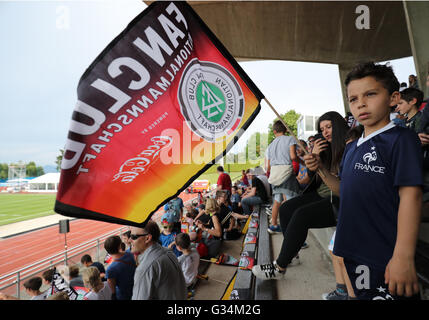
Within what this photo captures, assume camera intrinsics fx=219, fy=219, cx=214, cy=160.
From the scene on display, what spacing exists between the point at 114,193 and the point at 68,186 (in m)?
0.25

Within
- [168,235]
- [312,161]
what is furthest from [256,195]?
[312,161]

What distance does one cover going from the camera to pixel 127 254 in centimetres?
351

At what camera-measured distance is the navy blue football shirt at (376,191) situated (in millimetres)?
908

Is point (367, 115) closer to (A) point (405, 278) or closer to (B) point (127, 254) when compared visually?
(A) point (405, 278)

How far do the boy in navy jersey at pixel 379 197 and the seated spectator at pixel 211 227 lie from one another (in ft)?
14.1

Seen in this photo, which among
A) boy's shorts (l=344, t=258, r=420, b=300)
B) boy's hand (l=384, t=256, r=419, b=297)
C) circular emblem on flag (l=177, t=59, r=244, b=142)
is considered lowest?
boy's shorts (l=344, t=258, r=420, b=300)

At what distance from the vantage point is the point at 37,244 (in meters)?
23.6

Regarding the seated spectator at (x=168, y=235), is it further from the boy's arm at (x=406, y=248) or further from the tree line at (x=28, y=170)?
the tree line at (x=28, y=170)

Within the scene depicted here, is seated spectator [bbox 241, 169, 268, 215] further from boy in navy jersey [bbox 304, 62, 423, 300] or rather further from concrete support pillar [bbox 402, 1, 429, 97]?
boy in navy jersey [bbox 304, 62, 423, 300]

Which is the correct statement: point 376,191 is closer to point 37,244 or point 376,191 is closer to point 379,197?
point 379,197

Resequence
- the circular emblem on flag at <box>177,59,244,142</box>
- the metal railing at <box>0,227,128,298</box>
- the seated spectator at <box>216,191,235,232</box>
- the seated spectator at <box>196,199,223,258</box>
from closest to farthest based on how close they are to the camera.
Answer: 1. the circular emblem on flag at <box>177,59,244,142</box>
2. the seated spectator at <box>196,199,223,258</box>
3. the seated spectator at <box>216,191,235,232</box>
4. the metal railing at <box>0,227,128,298</box>

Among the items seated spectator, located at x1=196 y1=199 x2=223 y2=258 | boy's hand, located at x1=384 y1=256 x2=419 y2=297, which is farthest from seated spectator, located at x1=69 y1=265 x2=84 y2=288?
boy's hand, located at x1=384 y1=256 x2=419 y2=297

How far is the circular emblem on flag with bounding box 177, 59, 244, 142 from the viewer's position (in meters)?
1.67

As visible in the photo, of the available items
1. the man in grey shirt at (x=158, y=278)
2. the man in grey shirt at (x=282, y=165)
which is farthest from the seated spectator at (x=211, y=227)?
the man in grey shirt at (x=158, y=278)
